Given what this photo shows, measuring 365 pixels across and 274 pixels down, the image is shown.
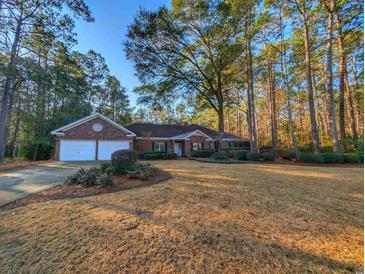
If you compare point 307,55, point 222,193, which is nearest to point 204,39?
point 307,55

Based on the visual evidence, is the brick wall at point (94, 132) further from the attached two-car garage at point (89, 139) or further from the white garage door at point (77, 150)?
the white garage door at point (77, 150)

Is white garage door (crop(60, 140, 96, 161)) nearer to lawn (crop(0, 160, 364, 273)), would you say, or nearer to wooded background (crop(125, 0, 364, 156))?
wooded background (crop(125, 0, 364, 156))

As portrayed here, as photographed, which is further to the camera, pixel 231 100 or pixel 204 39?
pixel 231 100

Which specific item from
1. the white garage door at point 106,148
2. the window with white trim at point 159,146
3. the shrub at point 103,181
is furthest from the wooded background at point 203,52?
the shrub at point 103,181

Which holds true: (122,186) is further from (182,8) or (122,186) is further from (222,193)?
(182,8)

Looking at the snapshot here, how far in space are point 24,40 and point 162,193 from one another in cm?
1546

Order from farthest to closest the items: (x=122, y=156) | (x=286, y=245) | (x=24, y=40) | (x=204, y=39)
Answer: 1. (x=204, y=39)
2. (x=24, y=40)
3. (x=122, y=156)
4. (x=286, y=245)

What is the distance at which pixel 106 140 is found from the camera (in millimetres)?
17562

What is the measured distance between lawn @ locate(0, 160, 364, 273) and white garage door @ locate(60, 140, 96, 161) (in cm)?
1360

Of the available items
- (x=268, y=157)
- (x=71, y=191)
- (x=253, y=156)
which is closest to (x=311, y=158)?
(x=268, y=157)

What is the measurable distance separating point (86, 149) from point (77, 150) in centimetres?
74

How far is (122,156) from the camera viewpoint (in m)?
7.22

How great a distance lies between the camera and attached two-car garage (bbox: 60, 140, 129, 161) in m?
15.9

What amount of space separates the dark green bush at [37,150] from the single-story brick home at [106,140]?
3.48 meters
